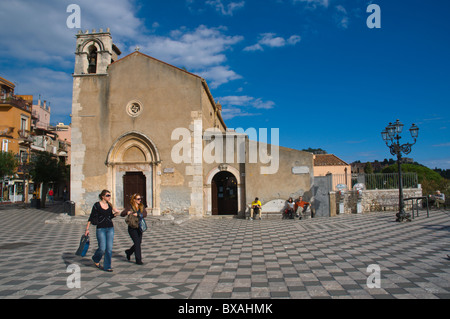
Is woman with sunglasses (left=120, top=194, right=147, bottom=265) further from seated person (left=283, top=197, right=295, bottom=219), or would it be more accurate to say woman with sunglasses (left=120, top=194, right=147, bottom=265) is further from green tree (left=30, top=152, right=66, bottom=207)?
green tree (left=30, top=152, right=66, bottom=207)

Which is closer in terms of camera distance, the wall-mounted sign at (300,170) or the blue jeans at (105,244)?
the blue jeans at (105,244)

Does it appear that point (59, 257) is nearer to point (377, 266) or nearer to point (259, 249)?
point (259, 249)

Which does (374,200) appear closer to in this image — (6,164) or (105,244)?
(105,244)

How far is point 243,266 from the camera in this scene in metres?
6.50

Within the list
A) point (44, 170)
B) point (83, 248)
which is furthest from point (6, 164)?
point (83, 248)

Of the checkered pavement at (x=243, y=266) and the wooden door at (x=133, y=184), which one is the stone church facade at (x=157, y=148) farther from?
the checkered pavement at (x=243, y=266)

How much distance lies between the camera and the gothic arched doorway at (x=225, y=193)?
18.2 metres

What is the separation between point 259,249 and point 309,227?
4.93 metres

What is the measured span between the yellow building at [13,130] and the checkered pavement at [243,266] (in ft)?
87.7

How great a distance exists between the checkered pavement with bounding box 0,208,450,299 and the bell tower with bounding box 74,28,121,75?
10758 millimetres

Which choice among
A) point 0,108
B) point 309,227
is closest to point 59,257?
point 309,227

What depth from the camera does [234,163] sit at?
690 inches

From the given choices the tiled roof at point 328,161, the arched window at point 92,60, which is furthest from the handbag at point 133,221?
the tiled roof at point 328,161

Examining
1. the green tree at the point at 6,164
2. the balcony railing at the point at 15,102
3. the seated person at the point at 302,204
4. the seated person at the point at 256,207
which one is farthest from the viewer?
the balcony railing at the point at 15,102
